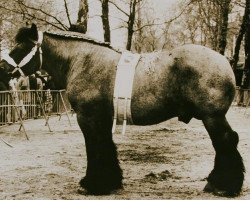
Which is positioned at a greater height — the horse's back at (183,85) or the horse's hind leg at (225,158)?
the horse's back at (183,85)

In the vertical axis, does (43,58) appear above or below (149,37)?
below

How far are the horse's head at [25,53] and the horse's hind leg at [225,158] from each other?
2835 mm

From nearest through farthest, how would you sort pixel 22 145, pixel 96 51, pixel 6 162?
pixel 96 51
pixel 6 162
pixel 22 145

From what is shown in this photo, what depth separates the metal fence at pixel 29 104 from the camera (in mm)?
17766

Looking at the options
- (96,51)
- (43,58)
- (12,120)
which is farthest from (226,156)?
(12,120)

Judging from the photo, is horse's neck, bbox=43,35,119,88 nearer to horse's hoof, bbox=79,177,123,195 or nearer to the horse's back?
the horse's back

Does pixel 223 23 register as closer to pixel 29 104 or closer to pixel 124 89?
pixel 29 104

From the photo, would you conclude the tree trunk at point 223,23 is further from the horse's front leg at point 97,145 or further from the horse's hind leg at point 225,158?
the horse's hind leg at point 225,158

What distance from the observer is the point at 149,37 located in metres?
70.2

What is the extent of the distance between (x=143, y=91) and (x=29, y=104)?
14275 millimetres

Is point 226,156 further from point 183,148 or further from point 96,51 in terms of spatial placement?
point 183,148

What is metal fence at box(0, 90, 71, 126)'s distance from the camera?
58.3 feet

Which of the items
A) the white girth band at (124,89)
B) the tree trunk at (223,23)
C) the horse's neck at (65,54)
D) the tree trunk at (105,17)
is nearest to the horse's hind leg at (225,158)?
the white girth band at (124,89)

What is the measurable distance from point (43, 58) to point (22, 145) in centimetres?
618
